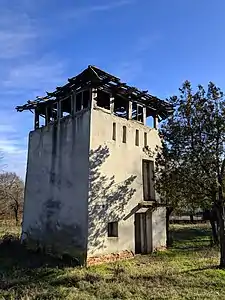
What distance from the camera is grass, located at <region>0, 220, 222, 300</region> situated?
8102 millimetres

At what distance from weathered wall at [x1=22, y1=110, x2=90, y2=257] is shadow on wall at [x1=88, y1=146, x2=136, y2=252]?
0.27 metres

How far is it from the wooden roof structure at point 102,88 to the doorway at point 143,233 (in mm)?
5621

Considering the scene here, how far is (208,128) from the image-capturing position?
1120 cm

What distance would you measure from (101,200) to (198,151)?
451 cm

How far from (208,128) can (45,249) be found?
364 inches

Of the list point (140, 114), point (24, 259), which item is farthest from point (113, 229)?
point (140, 114)

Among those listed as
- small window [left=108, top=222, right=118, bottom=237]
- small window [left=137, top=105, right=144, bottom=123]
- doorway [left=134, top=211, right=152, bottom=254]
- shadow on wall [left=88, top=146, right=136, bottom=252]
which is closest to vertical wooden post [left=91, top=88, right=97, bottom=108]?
shadow on wall [left=88, top=146, right=136, bottom=252]

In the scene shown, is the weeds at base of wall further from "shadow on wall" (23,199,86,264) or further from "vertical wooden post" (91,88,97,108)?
"vertical wooden post" (91,88,97,108)

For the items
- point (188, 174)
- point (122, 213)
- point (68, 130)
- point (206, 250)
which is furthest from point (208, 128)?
point (206, 250)

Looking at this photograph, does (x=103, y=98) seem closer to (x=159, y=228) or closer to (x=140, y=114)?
(x=140, y=114)

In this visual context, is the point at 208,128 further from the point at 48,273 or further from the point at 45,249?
the point at 45,249

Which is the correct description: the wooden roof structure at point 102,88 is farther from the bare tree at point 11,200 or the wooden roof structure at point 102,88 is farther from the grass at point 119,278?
the bare tree at point 11,200

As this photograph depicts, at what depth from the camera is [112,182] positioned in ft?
44.6

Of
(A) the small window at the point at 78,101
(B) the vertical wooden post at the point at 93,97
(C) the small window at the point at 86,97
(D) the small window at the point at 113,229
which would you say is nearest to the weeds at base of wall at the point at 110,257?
(D) the small window at the point at 113,229
